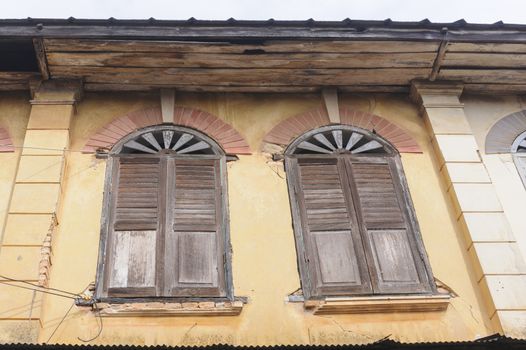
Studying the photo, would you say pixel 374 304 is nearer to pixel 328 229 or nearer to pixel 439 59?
pixel 328 229

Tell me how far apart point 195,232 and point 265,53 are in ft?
7.73

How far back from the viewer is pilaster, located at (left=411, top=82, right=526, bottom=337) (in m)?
6.40

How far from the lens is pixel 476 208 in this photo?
7.12 meters

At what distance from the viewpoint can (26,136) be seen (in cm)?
737

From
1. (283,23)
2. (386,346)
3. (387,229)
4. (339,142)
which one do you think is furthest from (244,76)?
(386,346)

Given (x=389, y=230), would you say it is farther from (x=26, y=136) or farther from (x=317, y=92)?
(x=26, y=136)

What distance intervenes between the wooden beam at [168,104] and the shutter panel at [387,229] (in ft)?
Answer: 7.11

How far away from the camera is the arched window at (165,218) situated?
645 centimetres

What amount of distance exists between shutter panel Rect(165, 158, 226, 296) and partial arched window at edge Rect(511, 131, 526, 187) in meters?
3.45

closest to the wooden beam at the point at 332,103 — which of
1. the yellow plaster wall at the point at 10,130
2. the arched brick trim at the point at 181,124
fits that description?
the arched brick trim at the point at 181,124

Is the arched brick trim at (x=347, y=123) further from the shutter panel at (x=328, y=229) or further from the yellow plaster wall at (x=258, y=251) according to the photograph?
the shutter panel at (x=328, y=229)

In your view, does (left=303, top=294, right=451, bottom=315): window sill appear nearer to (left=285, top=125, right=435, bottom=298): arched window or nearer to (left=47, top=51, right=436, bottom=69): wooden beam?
(left=285, top=125, right=435, bottom=298): arched window

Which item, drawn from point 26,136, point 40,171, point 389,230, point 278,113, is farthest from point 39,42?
point 389,230

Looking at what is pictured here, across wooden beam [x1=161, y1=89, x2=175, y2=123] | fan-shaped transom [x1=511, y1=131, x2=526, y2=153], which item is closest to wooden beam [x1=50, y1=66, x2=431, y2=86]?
wooden beam [x1=161, y1=89, x2=175, y2=123]
